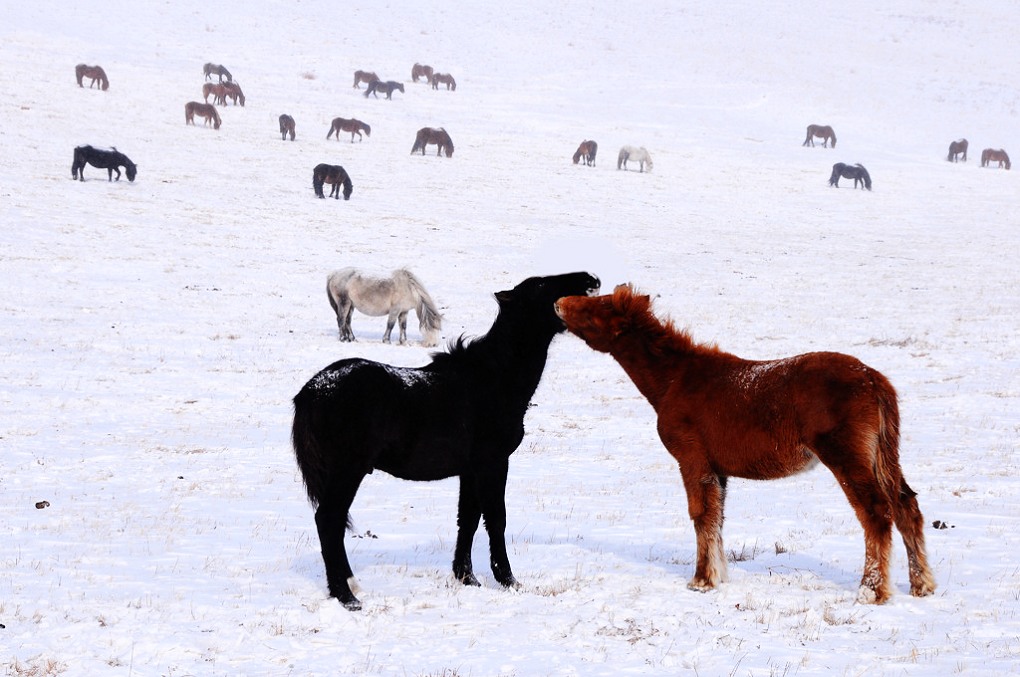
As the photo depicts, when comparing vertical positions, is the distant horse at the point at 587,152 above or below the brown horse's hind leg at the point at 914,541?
above

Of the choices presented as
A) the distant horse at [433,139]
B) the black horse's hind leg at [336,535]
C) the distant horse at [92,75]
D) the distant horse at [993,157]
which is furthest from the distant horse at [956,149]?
the black horse's hind leg at [336,535]

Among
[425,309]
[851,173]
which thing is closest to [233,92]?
[851,173]

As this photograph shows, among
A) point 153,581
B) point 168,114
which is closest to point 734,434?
point 153,581

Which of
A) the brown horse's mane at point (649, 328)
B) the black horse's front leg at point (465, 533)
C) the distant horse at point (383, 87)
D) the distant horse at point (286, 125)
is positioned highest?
the distant horse at point (383, 87)

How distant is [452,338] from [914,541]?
5138mm

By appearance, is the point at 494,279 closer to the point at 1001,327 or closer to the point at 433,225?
the point at 433,225

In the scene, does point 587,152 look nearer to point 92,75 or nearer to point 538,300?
point 92,75

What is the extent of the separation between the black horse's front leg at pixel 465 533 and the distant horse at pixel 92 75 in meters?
50.1

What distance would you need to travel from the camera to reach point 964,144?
190ft

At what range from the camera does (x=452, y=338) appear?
955cm

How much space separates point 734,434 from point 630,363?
0.93 m

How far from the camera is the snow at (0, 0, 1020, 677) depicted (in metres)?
5.09

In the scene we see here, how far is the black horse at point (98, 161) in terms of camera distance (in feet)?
109

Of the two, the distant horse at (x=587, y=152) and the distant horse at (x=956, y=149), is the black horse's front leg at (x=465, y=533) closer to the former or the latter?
the distant horse at (x=587, y=152)
